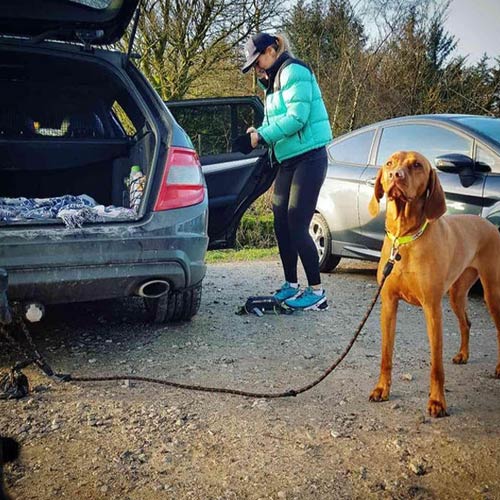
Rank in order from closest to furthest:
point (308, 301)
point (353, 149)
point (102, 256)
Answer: point (102, 256) < point (308, 301) < point (353, 149)

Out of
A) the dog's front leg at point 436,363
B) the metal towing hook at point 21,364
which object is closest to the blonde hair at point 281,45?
the dog's front leg at point 436,363

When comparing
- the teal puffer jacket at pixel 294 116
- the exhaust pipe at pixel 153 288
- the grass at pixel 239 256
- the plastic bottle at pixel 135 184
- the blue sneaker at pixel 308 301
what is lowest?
the grass at pixel 239 256

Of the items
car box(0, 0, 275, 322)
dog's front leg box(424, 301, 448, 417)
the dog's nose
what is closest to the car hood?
car box(0, 0, 275, 322)

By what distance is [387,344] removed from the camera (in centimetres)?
298

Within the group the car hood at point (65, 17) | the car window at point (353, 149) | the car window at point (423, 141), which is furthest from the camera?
the car window at point (353, 149)

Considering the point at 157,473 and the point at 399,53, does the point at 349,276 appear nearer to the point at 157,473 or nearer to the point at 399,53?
the point at 157,473

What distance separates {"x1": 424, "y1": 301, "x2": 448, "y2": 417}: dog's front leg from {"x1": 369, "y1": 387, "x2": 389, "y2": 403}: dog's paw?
8.7 inches

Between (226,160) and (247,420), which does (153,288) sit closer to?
(247,420)

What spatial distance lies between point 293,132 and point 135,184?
120cm

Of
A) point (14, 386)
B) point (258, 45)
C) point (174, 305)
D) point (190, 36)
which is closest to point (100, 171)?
point (174, 305)

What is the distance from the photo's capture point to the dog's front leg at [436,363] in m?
2.75

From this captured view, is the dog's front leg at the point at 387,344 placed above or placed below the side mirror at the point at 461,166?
below

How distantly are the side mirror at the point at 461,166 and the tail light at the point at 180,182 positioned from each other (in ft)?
7.64

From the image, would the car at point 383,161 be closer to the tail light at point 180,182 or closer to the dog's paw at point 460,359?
the dog's paw at point 460,359
